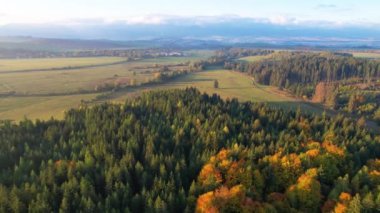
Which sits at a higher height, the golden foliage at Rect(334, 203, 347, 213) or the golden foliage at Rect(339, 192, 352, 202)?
the golden foliage at Rect(339, 192, 352, 202)

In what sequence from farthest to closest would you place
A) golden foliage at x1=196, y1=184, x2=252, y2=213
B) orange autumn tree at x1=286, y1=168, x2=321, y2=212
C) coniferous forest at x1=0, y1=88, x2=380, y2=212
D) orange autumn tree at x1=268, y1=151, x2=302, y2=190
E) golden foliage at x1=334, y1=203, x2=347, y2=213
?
orange autumn tree at x1=268, y1=151, x2=302, y2=190 → orange autumn tree at x1=286, y1=168, x2=321, y2=212 → coniferous forest at x1=0, y1=88, x2=380, y2=212 → golden foliage at x1=334, y1=203, x2=347, y2=213 → golden foliage at x1=196, y1=184, x2=252, y2=213

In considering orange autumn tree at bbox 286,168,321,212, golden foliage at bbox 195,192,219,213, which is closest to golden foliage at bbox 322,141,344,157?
orange autumn tree at bbox 286,168,321,212

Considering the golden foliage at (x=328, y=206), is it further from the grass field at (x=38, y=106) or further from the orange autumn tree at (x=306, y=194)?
the grass field at (x=38, y=106)

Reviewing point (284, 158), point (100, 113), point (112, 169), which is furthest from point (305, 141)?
point (100, 113)

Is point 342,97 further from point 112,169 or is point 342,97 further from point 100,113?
point 112,169

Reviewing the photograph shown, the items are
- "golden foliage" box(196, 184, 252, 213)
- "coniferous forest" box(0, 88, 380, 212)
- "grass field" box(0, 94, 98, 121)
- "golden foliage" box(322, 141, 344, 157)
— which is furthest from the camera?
"grass field" box(0, 94, 98, 121)

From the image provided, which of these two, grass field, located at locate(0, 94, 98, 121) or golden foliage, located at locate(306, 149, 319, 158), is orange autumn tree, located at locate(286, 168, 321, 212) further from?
grass field, located at locate(0, 94, 98, 121)

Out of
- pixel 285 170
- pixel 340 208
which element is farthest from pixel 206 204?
pixel 340 208

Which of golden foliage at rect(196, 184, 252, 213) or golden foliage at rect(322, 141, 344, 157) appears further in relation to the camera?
golden foliage at rect(322, 141, 344, 157)

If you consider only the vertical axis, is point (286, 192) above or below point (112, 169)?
below

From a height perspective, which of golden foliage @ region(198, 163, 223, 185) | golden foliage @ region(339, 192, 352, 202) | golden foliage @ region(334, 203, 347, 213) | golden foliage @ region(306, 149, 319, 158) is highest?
golden foliage @ region(306, 149, 319, 158)
